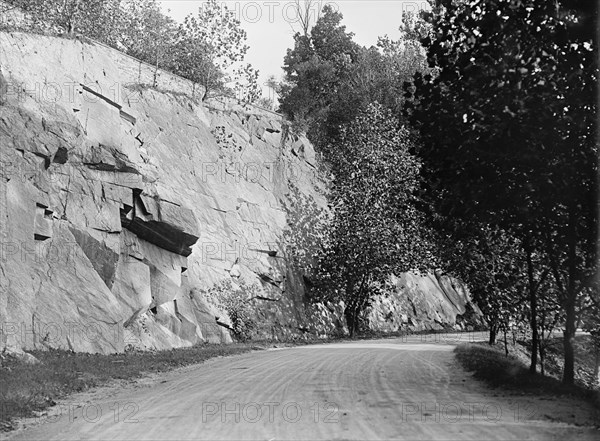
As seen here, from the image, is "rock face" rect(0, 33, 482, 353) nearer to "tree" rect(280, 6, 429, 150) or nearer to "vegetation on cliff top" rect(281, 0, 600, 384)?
"tree" rect(280, 6, 429, 150)

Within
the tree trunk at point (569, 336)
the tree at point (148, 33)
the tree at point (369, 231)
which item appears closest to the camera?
the tree trunk at point (569, 336)

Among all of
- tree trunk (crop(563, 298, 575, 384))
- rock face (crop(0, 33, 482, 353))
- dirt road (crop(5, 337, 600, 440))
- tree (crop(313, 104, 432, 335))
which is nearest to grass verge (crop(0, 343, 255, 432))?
dirt road (crop(5, 337, 600, 440))

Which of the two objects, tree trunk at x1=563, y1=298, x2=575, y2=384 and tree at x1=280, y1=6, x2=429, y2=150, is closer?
tree trunk at x1=563, y1=298, x2=575, y2=384

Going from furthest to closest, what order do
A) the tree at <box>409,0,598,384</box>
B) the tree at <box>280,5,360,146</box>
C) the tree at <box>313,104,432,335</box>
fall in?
the tree at <box>280,5,360,146</box> < the tree at <box>313,104,432,335</box> < the tree at <box>409,0,598,384</box>

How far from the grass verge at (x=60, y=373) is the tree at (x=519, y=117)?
30.7 ft

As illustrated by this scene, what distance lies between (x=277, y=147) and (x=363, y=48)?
2197 cm

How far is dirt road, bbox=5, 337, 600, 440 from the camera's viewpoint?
10.8 metres

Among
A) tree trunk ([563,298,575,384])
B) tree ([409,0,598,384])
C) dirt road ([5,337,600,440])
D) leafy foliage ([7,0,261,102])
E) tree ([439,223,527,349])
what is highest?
leafy foliage ([7,0,261,102])

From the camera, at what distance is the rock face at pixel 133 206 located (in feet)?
75.9

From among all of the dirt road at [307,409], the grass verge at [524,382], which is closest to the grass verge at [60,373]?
the dirt road at [307,409]

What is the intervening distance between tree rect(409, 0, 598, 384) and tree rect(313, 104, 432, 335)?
89.5 ft

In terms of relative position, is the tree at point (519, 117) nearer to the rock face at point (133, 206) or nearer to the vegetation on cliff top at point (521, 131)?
the vegetation on cliff top at point (521, 131)

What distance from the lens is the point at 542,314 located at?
21609 millimetres

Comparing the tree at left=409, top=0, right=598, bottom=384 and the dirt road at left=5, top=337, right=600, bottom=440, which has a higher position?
the tree at left=409, top=0, right=598, bottom=384
